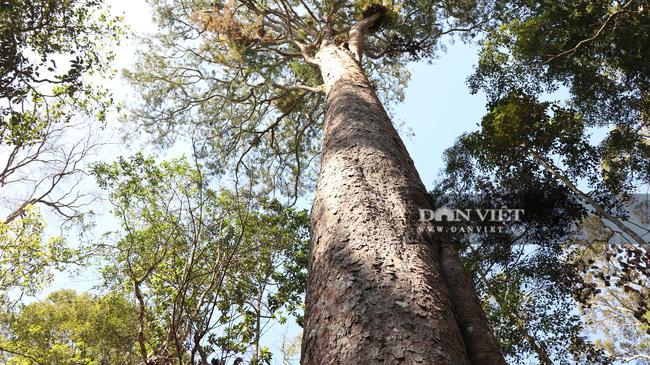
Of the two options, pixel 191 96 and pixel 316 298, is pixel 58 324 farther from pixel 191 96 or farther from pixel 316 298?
pixel 316 298

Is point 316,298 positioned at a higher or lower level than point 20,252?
lower

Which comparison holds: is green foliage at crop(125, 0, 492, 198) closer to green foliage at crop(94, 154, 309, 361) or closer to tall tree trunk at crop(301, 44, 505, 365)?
green foliage at crop(94, 154, 309, 361)

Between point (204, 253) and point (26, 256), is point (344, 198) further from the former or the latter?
point (26, 256)

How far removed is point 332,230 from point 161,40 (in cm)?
974

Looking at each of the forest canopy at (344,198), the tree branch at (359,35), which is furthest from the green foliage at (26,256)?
the tree branch at (359,35)

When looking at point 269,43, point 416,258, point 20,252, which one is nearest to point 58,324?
point 20,252

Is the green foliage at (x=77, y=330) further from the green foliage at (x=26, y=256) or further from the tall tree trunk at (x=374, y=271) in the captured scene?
the tall tree trunk at (x=374, y=271)

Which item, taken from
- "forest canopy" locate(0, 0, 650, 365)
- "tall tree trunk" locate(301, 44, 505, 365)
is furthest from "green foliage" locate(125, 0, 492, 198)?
"tall tree trunk" locate(301, 44, 505, 365)

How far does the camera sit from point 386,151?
2418 millimetres

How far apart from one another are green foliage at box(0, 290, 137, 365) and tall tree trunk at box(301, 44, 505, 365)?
235 inches

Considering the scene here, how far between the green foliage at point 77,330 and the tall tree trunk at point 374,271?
596 centimetres

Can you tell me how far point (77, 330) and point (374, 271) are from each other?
893 centimetres

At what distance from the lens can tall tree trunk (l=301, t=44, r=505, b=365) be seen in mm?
1194

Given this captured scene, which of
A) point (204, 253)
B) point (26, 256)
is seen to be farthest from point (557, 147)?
point (26, 256)
